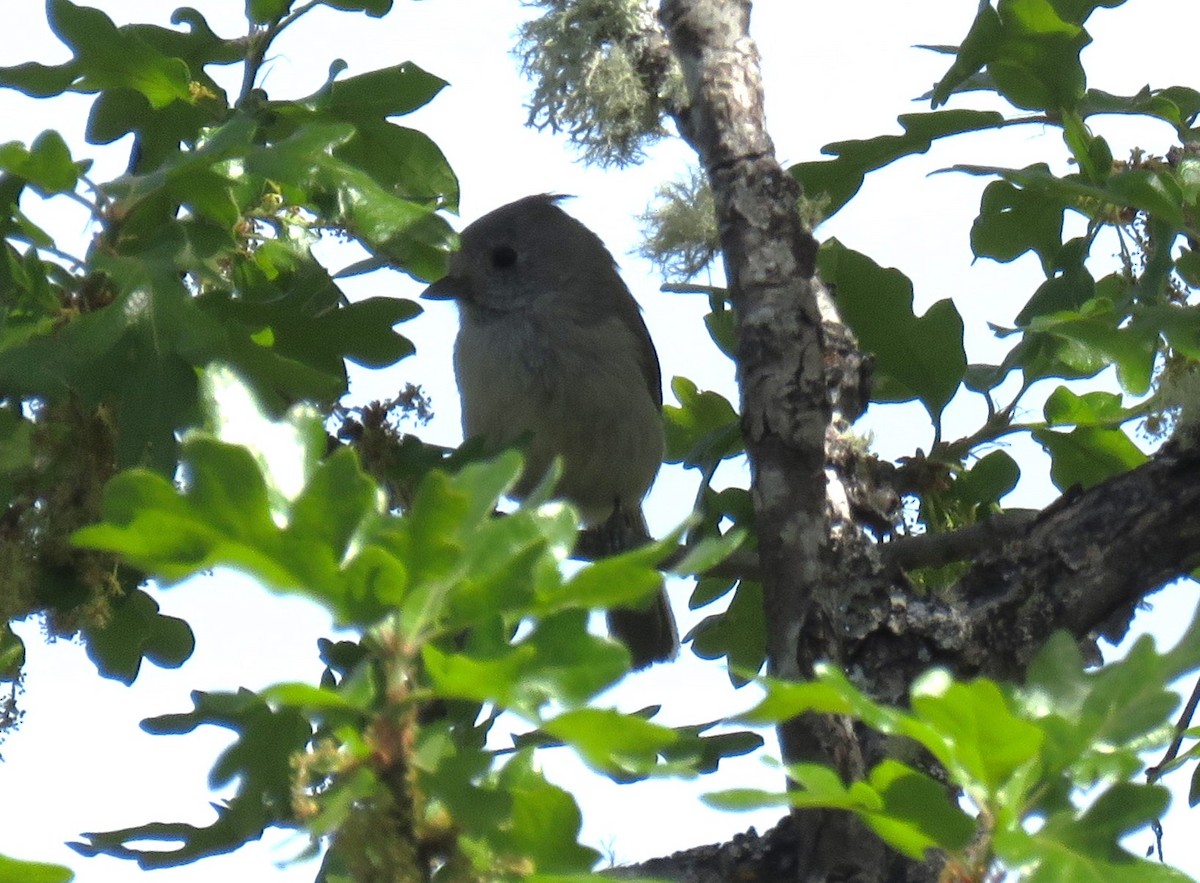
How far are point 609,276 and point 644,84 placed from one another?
5.90ft

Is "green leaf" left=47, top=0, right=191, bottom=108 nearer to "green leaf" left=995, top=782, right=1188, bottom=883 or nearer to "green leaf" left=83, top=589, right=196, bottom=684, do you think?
"green leaf" left=83, top=589, right=196, bottom=684

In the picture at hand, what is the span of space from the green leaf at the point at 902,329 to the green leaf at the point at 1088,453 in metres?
0.26

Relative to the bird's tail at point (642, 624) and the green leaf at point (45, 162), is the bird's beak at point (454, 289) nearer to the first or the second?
the bird's tail at point (642, 624)

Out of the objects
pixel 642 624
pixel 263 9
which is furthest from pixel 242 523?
pixel 642 624

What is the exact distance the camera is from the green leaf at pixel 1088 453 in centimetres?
363

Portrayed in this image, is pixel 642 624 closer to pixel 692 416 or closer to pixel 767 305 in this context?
pixel 692 416

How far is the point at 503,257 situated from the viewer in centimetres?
567

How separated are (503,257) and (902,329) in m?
2.33

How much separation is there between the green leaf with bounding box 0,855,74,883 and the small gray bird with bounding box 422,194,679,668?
357 cm

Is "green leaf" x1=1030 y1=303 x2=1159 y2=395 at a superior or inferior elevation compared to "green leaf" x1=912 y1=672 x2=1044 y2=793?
superior

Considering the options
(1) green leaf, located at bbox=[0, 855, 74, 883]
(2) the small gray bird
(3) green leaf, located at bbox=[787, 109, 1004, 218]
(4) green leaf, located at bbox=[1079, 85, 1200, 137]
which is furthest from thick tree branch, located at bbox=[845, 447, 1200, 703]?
(2) the small gray bird

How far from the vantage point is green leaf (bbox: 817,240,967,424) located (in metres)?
3.59

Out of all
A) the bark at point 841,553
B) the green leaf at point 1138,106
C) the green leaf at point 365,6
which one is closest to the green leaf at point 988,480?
the bark at point 841,553

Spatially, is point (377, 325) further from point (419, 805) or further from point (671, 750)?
point (419, 805)
